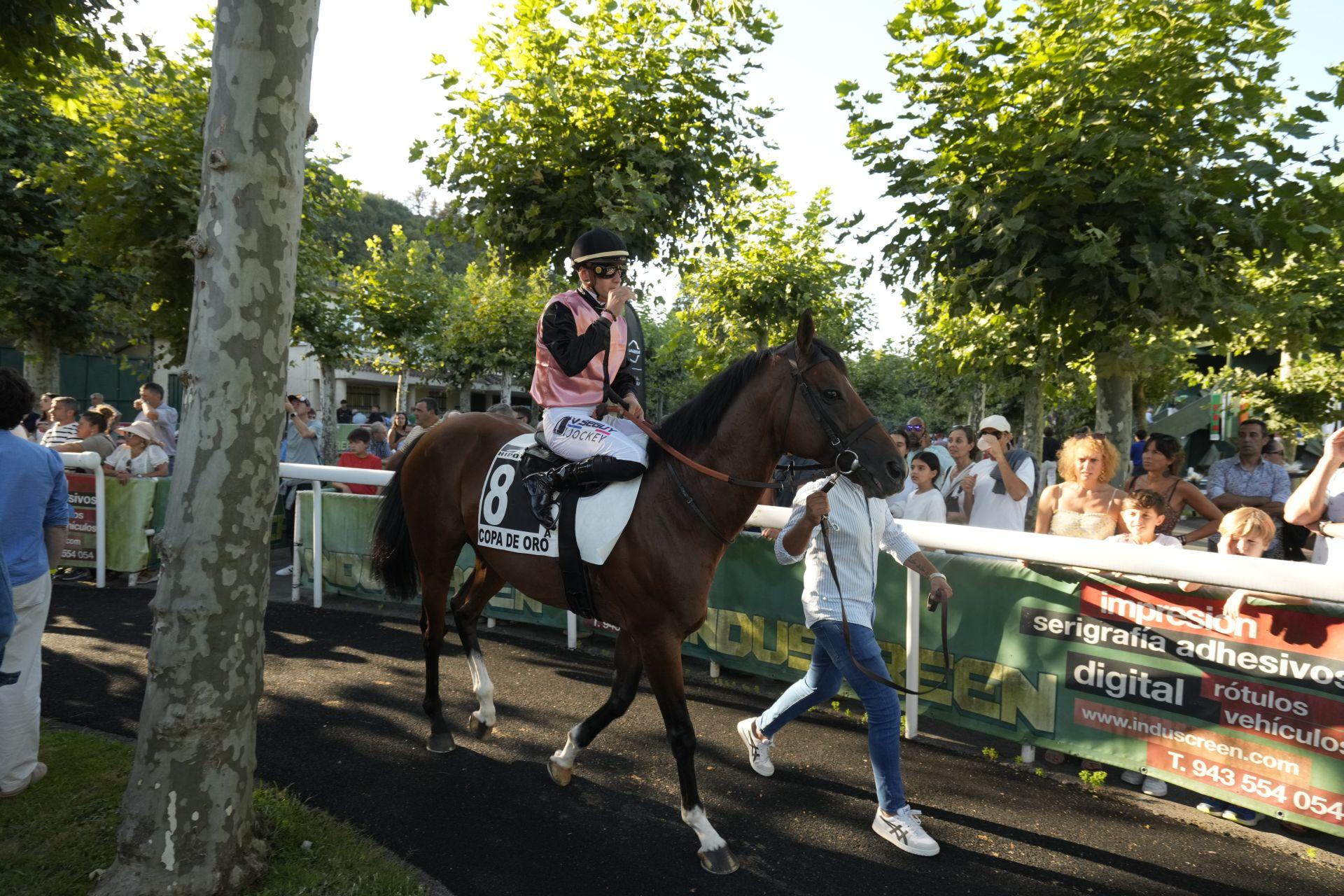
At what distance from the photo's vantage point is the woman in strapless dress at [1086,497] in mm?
5348

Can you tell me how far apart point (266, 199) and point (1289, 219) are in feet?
19.8

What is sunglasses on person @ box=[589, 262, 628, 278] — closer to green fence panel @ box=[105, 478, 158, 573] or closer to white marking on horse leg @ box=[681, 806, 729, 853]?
white marking on horse leg @ box=[681, 806, 729, 853]

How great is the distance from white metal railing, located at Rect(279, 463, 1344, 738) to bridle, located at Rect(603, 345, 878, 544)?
103cm

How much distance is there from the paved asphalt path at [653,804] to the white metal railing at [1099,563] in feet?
2.99

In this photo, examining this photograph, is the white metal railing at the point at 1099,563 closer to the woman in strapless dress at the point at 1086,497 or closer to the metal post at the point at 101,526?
the woman in strapless dress at the point at 1086,497

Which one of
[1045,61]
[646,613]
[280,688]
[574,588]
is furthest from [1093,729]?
[280,688]

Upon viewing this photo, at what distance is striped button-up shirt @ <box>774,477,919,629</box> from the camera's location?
382 centimetres

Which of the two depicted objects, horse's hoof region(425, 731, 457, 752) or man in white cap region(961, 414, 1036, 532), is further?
man in white cap region(961, 414, 1036, 532)

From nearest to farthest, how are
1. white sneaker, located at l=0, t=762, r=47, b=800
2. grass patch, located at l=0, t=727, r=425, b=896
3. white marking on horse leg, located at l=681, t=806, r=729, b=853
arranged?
grass patch, located at l=0, t=727, r=425, b=896, white marking on horse leg, located at l=681, t=806, r=729, b=853, white sneaker, located at l=0, t=762, r=47, b=800

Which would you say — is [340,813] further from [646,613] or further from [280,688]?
[280,688]

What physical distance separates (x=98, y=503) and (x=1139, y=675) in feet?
31.7

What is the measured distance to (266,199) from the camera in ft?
9.35

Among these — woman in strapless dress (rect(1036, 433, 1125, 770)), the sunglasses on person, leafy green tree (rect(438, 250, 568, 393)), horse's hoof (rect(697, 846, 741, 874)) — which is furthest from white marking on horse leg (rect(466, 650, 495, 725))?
leafy green tree (rect(438, 250, 568, 393))

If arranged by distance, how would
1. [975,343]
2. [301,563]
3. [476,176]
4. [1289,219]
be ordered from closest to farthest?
1. [1289,219]
2. [476,176]
3. [301,563]
4. [975,343]
